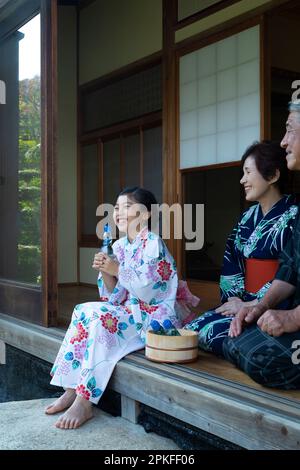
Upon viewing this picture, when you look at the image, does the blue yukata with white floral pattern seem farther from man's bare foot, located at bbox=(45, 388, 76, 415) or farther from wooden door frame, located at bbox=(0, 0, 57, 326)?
wooden door frame, located at bbox=(0, 0, 57, 326)

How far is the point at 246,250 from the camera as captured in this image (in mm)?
2770

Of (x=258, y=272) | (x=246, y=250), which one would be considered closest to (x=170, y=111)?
(x=246, y=250)

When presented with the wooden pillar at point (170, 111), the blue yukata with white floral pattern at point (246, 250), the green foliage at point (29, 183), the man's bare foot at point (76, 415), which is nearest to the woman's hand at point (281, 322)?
the blue yukata with white floral pattern at point (246, 250)

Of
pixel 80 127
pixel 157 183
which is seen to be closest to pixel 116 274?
pixel 157 183

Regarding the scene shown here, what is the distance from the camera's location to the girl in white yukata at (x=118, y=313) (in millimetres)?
2684

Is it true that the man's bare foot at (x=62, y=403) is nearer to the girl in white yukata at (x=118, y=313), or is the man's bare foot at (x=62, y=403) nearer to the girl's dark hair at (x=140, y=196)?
the girl in white yukata at (x=118, y=313)

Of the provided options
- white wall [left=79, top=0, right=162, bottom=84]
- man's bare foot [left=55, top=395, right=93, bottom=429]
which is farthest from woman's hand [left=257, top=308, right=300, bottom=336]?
white wall [left=79, top=0, right=162, bottom=84]

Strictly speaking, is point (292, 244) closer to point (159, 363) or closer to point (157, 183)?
point (159, 363)

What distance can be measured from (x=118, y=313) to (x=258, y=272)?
0.74 meters

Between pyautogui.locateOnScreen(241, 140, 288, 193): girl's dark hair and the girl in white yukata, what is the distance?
2.11ft

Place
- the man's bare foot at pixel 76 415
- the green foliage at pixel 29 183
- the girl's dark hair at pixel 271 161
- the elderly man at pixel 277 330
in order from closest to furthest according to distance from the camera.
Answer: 1. the elderly man at pixel 277 330
2. the man's bare foot at pixel 76 415
3. the girl's dark hair at pixel 271 161
4. the green foliage at pixel 29 183

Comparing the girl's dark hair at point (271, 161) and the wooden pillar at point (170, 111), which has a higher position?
the wooden pillar at point (170, 111)

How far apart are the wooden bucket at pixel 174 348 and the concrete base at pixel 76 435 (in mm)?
353

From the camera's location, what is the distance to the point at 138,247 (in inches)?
116
